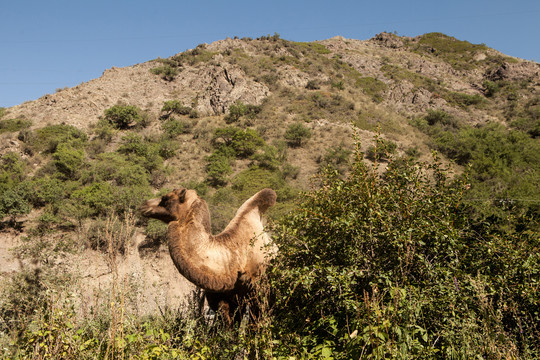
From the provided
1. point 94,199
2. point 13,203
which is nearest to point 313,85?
point 94,199

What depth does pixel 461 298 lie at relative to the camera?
2.49 metres

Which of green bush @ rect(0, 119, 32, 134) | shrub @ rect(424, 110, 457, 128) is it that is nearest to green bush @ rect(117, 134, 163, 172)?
green bush @ rect(0, 119, 32, 134)

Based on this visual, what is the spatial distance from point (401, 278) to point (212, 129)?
2539 centimetres

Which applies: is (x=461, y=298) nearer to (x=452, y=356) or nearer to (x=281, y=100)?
(x=452, y=356)

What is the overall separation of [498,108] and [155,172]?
4110 cm

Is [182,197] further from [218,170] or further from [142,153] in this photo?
[142,153]

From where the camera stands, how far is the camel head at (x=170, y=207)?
3.78m

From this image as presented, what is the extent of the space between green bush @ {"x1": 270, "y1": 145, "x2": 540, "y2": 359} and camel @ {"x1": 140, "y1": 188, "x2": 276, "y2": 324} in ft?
1.62

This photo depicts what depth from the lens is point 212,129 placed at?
26.8m

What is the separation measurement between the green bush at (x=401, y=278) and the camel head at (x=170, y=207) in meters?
1.22

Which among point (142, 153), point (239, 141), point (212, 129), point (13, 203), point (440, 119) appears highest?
point (440, 119)

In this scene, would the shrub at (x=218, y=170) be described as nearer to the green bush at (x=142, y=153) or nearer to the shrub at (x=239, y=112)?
the green bush at (x=142, y=153)

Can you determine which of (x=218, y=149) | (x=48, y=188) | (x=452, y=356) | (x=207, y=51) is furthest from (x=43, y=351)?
(x=207, y=51)

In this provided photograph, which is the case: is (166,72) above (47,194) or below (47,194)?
above
